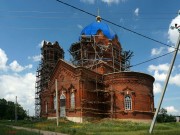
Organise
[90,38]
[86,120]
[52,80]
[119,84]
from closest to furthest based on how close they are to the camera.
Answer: [86,120] → [119,84] → [52,80] → [90,38]

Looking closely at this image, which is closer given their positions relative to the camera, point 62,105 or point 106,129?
point 106,129

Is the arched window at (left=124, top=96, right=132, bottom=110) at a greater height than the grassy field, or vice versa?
the arched window at (left=124, top=96, right=132, bottom=110)

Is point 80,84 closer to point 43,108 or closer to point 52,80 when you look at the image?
point 52,80

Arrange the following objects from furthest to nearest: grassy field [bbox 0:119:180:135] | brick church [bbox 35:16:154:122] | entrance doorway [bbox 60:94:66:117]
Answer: entrance doorway [bbox 60:94:66:117], brick church [bbox 35:16:154:122], grassy field [bbox 0:119:180:135]

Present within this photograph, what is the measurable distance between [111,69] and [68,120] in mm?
11378

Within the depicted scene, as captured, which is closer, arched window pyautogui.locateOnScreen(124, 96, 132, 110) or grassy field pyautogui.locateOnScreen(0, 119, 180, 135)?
grassy field pyautogui.locateOnScreen(0, 119, 180, 135)

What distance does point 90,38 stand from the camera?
48.8m

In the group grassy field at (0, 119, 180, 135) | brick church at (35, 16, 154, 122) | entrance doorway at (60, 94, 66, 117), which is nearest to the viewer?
grassy field at (0, 119, 180, 135)

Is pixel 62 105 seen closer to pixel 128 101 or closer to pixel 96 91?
pixel 96 91

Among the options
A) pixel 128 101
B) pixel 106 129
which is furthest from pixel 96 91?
pixel 106 129

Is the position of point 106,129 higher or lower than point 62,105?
lower

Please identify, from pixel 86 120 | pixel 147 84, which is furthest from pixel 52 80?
pixel 147 84

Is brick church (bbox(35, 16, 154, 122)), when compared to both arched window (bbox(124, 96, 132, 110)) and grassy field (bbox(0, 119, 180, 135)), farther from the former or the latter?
grassy field (bbox(0, 119, 180, 135))

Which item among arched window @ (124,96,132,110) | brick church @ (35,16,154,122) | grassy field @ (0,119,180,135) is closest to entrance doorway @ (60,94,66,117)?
brick church @ (35,16,154,122)
